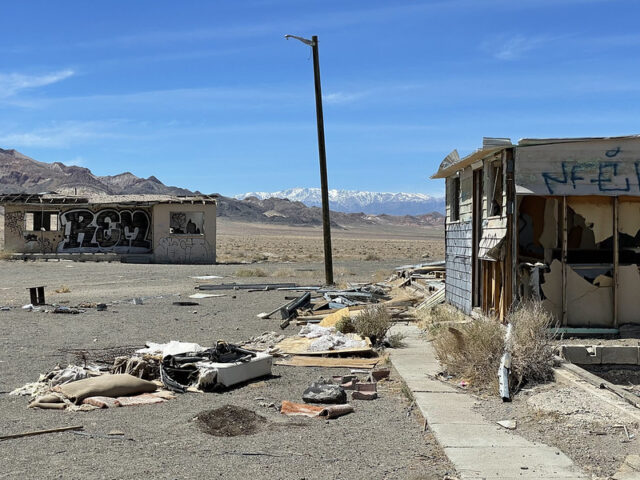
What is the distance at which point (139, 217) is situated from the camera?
3725cm

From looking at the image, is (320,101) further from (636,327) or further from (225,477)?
(225,477)

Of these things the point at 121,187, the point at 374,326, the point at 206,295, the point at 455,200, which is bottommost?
the point at 206,295

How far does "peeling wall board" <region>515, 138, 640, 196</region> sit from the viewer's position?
11328 mm

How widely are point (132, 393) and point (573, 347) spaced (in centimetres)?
591

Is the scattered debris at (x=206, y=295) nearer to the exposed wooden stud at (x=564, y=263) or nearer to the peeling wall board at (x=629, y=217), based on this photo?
the exposed wooden stud at (x=564, y=263)

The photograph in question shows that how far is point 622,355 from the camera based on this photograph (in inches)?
411

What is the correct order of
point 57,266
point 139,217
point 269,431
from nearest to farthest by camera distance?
1. point 269,431
2. point 57,266
3. point 139,217

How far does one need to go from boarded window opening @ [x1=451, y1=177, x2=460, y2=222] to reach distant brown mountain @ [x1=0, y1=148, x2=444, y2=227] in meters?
130

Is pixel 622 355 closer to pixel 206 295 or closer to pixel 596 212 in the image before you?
pixel 596 212

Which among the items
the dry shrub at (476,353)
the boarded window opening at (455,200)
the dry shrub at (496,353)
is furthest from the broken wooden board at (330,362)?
the boarded window opening at (455,200)

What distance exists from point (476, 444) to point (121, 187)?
7069 inches

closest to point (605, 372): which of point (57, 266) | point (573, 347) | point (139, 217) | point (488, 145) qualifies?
point (573, 347)

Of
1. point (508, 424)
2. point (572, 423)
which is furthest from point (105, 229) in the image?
point (572, 423)

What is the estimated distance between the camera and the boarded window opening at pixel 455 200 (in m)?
15.8
